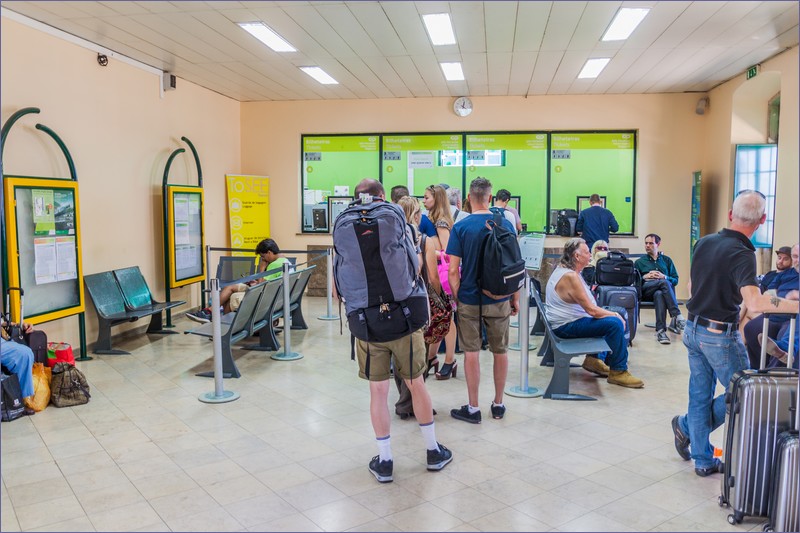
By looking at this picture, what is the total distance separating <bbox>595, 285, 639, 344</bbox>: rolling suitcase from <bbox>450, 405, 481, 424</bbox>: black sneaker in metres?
2.83

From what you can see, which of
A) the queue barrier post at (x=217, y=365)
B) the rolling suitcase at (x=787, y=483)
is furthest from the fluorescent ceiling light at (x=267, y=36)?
the rolling suitcase at (x=787, y=483)

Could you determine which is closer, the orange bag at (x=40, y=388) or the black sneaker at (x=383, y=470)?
the black sneaker at (x=383, y=470)

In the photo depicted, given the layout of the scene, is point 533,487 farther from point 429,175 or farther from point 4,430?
point 429,175

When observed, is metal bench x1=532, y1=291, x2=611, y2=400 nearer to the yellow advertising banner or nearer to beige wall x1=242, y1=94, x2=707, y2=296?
beige wall x1=242, y1=94, x2=707, y2=296

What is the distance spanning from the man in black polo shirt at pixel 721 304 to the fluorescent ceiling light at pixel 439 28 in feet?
11.6

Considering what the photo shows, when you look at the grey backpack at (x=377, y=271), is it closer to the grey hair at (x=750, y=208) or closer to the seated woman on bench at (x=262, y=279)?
the grey hair at (x=750, y=208)

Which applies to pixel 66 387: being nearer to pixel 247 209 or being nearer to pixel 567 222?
pixel 247 209

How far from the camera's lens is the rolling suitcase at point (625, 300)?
6.55m

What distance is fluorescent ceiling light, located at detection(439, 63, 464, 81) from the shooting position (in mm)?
7789

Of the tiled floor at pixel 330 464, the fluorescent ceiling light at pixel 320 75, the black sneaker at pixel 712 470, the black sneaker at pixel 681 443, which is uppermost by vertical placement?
the fluorescent ceiling light at pixel 320 75

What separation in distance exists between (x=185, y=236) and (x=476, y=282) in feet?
16.7

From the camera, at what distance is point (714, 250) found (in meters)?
3.16

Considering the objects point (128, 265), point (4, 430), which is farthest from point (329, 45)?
point (4, 430)

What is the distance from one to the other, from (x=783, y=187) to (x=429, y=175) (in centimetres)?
495
